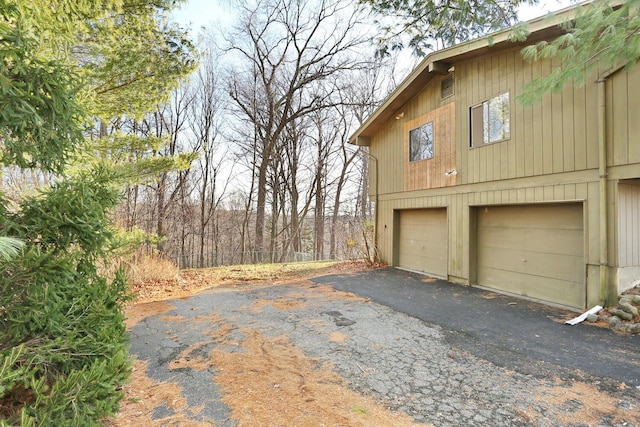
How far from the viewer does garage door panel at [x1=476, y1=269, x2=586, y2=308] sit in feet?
17.7

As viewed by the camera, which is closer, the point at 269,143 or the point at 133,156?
the point at 133,156

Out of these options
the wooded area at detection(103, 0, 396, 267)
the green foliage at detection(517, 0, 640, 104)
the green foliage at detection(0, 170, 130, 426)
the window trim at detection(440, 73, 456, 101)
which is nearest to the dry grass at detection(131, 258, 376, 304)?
the wooded area at detection(103, 0, 396, 267)

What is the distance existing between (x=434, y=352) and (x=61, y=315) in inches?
139

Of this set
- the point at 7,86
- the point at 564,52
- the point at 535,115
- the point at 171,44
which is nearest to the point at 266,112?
the point at 171,44

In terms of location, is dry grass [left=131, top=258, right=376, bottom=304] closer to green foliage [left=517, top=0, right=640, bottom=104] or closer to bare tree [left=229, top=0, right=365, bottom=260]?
bare tree [left=229, top=0, right=365, bottom=260]

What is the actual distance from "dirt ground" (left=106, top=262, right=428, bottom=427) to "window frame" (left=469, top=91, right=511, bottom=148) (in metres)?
5.30

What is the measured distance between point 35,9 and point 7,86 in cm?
104

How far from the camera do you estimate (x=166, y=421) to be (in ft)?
8.04

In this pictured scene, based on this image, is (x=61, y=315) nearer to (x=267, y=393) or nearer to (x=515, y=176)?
(x=267, y=393)

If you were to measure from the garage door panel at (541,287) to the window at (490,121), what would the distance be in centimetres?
277

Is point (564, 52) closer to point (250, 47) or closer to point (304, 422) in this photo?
point (304, 422)

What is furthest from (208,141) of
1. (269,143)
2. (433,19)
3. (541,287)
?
(541,287)

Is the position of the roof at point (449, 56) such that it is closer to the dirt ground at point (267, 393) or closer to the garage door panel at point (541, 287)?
the garage door panel at point (541, 287)

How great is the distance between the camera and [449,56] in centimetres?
725
